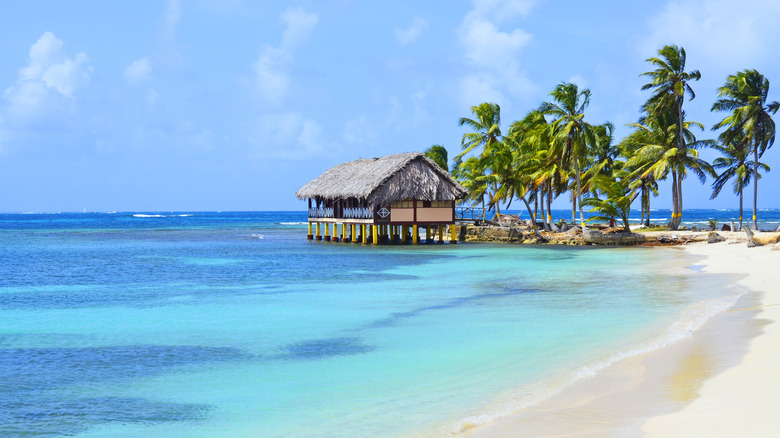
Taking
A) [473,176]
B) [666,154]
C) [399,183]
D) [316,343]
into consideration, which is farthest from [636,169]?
[316,343]

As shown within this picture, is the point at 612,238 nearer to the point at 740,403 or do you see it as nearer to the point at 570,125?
the point at 570,125

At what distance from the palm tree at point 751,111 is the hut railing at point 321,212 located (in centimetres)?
2092

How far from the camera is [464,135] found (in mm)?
43719

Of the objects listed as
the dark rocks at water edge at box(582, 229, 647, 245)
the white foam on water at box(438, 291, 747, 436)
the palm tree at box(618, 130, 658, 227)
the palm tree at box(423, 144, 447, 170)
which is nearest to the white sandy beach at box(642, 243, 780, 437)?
the white foam on water at box(438, 291, 747, 436)

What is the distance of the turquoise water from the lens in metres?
6.85

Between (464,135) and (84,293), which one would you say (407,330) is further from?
(464,135)

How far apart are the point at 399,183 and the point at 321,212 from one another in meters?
8.70

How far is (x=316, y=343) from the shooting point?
10.5 meters

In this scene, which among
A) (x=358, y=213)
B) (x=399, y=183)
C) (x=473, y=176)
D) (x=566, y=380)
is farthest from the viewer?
(x=473, y=176)

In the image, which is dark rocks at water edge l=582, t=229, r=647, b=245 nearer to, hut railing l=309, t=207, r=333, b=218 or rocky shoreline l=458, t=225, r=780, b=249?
rocky shoreline l=458, t=225, r=780, b=249

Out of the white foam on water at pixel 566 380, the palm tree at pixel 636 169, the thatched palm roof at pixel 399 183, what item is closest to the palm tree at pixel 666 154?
the palm tree at pixel 636 169

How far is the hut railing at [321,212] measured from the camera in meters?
38.7

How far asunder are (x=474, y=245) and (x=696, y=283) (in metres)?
18.0

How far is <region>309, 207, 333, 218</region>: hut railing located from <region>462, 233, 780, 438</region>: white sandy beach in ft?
97.1
